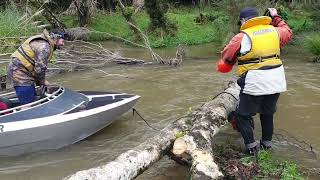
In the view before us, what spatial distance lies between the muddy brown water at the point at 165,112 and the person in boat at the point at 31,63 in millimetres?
988

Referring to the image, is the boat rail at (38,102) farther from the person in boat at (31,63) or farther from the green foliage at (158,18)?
the green foliage at (158,18)

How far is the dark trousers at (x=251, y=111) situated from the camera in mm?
5820

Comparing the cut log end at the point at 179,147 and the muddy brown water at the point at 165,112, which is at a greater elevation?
the cut log end at the point at 179,147

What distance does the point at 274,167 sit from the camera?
5.43 m

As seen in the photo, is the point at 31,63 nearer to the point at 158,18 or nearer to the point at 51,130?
the point at 51,130

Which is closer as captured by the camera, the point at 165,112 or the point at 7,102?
the point at 7,102

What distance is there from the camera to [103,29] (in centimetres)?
1859

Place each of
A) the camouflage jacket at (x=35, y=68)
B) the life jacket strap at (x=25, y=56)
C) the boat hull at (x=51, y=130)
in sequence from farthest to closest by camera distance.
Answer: the life jacket strap at (x=25, y=56) < the camouflage jacket at (x=35, y=68) < the boat hull at (x=51, y=130)

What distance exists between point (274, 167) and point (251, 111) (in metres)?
0.76

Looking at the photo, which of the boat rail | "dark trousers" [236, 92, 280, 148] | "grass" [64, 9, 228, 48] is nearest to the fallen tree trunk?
"dark trousers" [236, 92, 280, 148]

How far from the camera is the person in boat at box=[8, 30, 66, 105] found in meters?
6.71

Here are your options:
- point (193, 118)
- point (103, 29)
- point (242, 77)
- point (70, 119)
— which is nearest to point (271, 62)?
point (242, 77)

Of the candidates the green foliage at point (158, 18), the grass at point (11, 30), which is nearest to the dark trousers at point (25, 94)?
the grass at point (11, 30)

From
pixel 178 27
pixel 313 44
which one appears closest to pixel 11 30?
pixel 178 27
